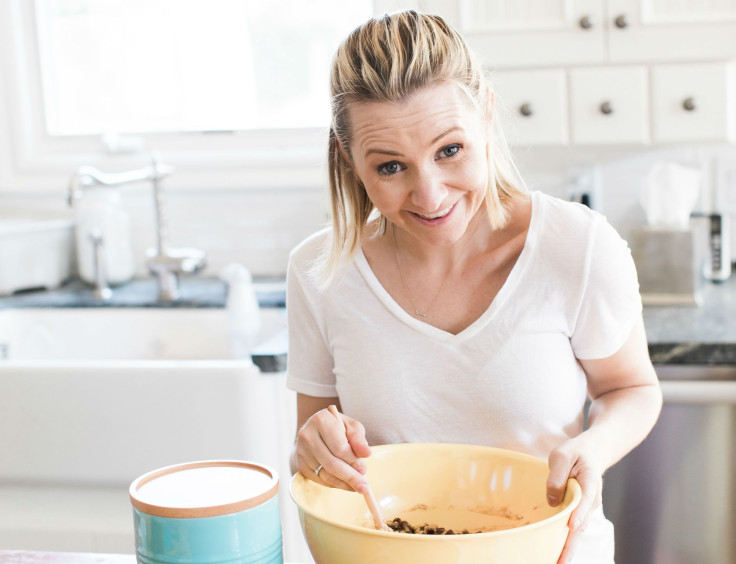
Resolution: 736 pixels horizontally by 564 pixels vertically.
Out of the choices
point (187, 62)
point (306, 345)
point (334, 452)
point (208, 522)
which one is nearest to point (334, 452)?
point (334, 452)

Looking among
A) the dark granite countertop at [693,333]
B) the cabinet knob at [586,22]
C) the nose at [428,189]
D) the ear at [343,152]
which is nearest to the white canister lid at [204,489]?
the nose at [428,189]

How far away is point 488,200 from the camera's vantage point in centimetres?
123

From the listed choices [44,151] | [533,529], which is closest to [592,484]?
[533,529]

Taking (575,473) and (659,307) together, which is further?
(659,307)

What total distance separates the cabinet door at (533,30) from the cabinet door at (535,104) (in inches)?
1.3

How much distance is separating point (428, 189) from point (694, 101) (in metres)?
1.18

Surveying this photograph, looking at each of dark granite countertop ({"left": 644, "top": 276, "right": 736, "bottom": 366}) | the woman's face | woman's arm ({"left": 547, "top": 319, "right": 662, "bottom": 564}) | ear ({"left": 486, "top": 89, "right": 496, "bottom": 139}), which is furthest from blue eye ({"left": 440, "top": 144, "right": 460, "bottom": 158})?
dark granite countertop ({"left": 644, "top": 276, "right": 736, "bottom": 366})

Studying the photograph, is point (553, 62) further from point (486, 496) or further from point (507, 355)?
point (486, 496)

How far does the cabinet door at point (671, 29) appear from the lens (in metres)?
1.95

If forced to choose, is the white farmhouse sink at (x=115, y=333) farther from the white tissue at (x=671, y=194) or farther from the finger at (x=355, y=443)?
the finger at (x=355, y=443)

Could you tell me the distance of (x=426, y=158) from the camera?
1.07 m

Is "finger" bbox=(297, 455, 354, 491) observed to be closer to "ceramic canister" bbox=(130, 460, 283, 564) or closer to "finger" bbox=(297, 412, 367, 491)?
"finger" bbox=(297, 412, 367, 491)

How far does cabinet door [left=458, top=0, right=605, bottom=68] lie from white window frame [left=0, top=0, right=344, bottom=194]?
662 mm

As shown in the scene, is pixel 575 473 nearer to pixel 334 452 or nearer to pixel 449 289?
pixel 334 452
